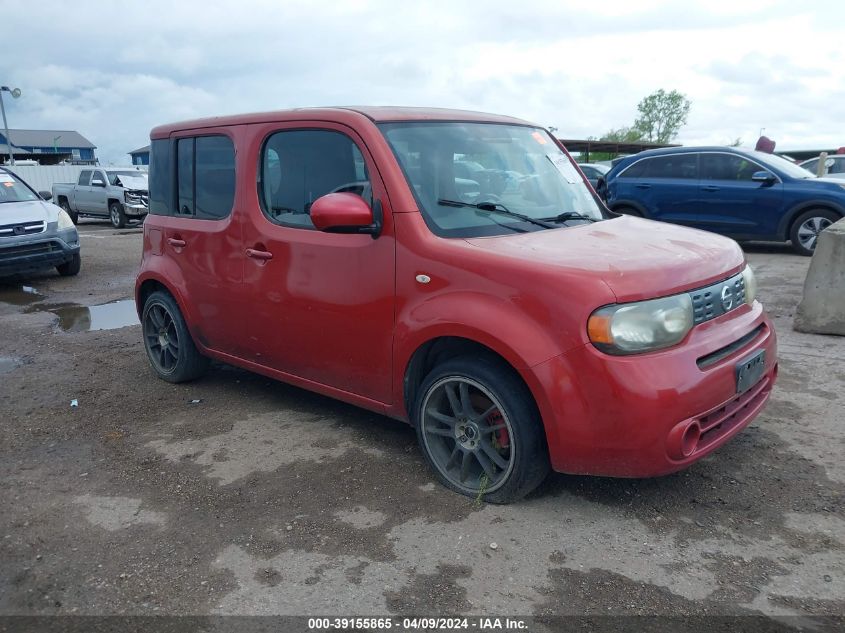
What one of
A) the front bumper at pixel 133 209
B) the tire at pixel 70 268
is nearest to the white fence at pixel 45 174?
the front bumper at pixel 133 209

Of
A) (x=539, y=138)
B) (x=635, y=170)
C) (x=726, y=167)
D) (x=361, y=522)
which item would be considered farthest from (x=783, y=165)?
(x=361, y=522)

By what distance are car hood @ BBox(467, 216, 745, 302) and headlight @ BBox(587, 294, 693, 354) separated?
0.16 feet

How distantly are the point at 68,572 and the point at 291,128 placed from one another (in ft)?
8.38

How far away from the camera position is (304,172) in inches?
160

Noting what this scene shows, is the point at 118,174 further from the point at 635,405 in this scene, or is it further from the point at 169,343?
the point at 635,405

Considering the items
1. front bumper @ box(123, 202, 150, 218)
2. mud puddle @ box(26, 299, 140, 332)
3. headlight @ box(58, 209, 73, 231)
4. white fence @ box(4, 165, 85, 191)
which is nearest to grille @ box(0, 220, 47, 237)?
headlight @ box(58, 209, 73, 231)

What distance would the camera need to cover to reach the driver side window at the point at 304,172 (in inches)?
150

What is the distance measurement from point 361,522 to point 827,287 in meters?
4.86

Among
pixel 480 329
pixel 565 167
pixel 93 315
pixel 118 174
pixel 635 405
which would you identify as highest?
pixel 118 174

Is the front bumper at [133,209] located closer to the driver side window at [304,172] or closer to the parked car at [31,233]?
the parked car at [31,233]

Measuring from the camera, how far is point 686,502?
3387mm

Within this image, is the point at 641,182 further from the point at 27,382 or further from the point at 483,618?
the point at 483,618

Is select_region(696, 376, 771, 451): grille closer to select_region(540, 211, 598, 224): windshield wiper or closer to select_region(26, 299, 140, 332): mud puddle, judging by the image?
select_region(540, 211, 598, 224): windshield wiper

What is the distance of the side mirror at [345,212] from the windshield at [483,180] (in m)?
0.25
